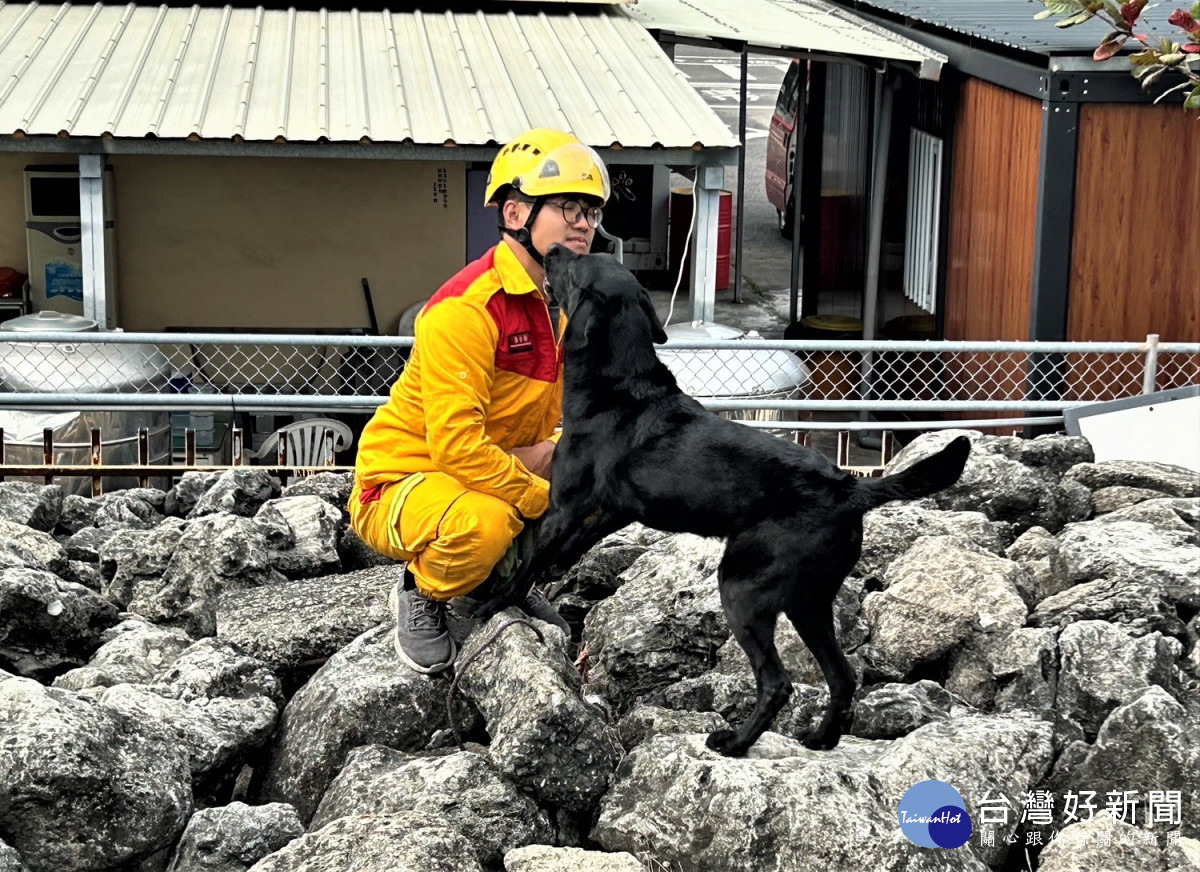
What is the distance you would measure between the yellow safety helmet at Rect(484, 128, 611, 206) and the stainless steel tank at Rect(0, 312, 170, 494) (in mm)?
4503

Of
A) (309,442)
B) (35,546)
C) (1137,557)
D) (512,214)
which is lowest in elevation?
(309,442)

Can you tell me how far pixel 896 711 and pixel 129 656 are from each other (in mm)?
2449

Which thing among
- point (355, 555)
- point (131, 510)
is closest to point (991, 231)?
point (355, 555)

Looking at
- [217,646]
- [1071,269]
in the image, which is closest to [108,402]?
[217,646]

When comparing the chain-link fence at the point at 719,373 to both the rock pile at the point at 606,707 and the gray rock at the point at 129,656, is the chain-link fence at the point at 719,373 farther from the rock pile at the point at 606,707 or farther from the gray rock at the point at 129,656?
the gray rock at the point at 129,656

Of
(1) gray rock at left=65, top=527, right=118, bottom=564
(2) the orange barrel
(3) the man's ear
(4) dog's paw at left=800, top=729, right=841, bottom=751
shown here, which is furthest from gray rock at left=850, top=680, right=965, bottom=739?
(2) the orange barrel

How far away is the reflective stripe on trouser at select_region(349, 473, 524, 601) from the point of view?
14.6 feet

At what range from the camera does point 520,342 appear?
449 centimetres

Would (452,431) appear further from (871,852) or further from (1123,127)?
(1123,127)

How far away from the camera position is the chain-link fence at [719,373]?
7316mm

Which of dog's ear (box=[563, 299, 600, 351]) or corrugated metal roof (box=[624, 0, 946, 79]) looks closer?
dog's ear (box=[563, 299, 600, 351])

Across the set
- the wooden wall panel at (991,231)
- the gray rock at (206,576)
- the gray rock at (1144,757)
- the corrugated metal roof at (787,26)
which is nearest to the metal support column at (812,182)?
the corrugated metal roof at (787,26)

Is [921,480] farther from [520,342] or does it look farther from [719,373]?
[719,373]

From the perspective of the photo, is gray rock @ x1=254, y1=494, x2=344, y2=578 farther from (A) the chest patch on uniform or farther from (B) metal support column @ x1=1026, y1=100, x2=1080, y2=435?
(B) metal support column @ x1=1026, y1=100, x2=1080, y2=435
